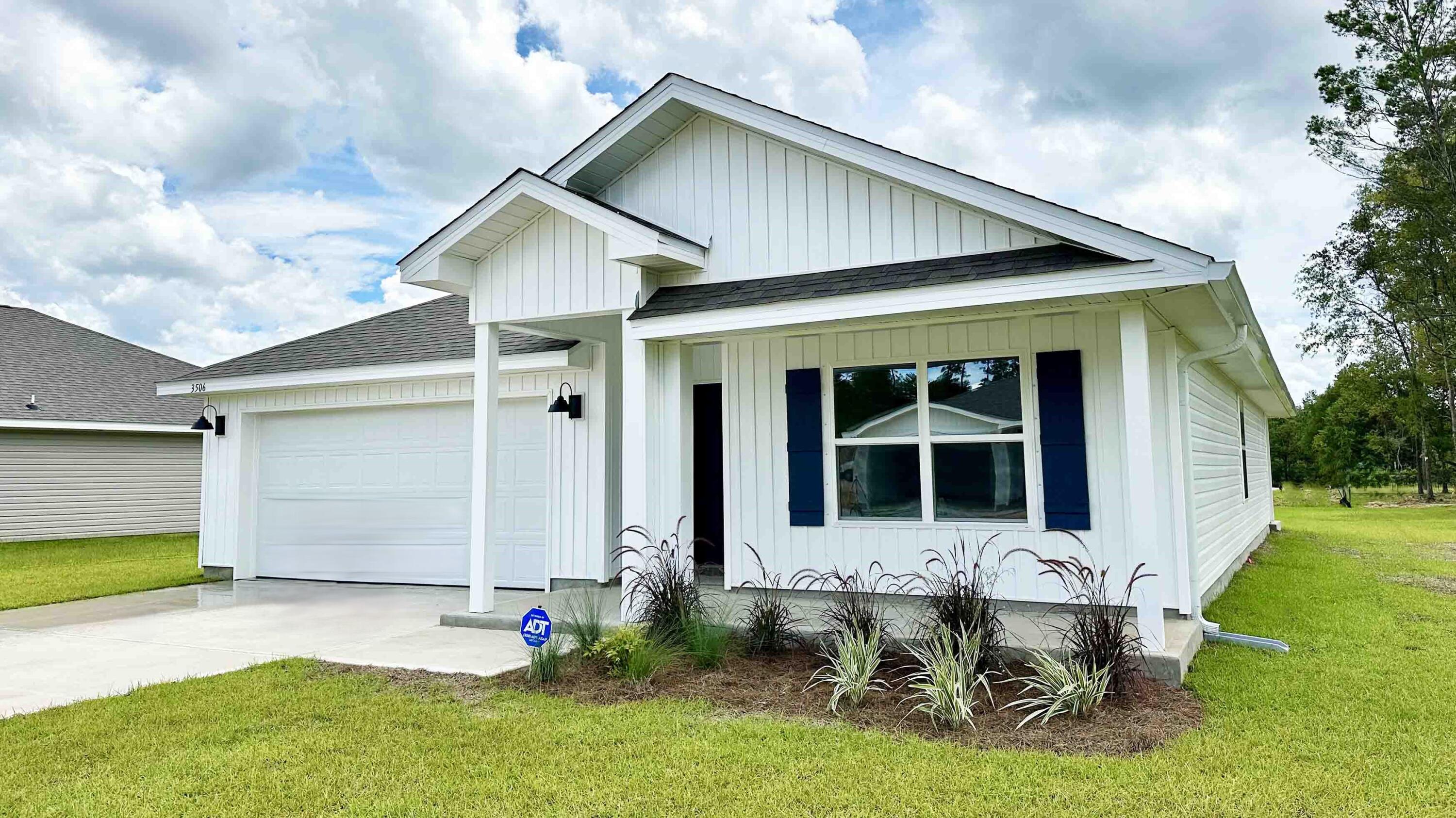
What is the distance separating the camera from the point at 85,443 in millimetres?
16875

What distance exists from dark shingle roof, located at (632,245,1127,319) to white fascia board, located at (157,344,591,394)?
2.13 metres

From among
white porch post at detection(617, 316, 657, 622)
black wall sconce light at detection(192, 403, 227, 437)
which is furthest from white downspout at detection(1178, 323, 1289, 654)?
black wall sconce light at detection(192, 403, 227, 437)

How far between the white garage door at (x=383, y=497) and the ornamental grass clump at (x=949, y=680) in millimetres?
5219

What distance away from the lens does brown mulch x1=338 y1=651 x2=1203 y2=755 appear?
408 cm

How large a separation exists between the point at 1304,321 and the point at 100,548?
3462 cm

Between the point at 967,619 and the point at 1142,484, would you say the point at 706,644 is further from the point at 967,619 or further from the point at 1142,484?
the point at 1142,484

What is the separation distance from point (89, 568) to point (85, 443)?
6.43 metres

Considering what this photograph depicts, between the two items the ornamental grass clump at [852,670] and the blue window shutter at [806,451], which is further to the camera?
the blue window shutter at [806,451]

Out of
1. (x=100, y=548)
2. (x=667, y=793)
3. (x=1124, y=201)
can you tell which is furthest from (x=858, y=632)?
(x=1124, y=201)

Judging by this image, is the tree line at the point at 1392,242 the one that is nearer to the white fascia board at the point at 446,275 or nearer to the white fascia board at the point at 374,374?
the white fascia board at the point at 374,374

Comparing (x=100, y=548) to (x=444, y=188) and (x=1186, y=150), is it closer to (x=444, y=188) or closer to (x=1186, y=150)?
(x=444, y=188)

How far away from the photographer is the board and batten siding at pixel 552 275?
275 inches

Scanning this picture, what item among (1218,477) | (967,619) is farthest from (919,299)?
(1218,477)

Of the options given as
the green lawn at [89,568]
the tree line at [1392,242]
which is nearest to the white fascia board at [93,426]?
the green lawn at [89,568]
